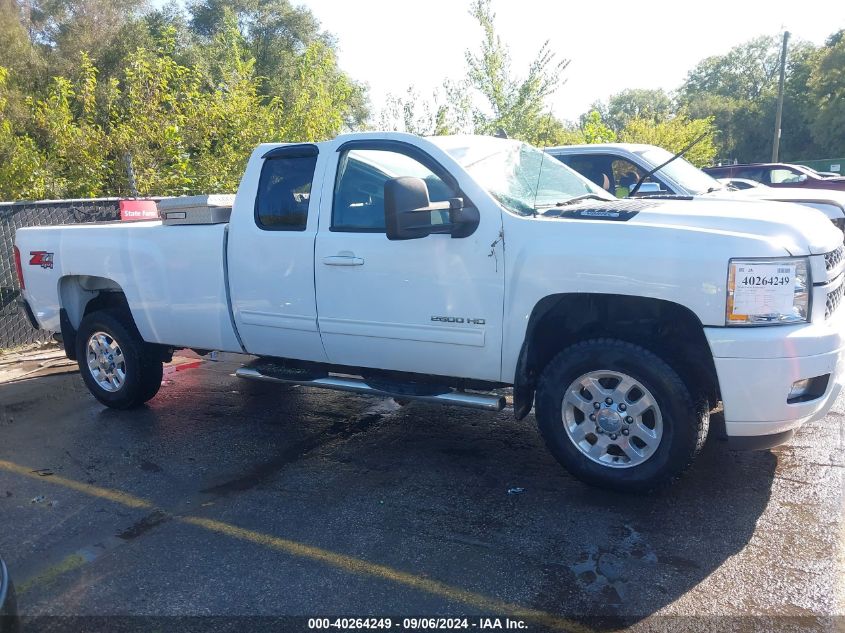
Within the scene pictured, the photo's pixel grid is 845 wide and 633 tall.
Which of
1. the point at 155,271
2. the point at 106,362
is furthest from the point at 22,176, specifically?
the point at 155,271

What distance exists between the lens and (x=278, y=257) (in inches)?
209

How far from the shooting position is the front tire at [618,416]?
4.07 meters

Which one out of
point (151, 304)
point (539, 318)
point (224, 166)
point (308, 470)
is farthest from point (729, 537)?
point (224, 166)

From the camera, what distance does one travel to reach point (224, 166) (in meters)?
12.7

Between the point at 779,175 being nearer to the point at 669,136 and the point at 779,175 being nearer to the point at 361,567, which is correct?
the point at 669,136

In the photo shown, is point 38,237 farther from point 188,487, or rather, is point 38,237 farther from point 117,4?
point 117,4

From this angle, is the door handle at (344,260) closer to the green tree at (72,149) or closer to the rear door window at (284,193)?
the rear door window at (284,193)

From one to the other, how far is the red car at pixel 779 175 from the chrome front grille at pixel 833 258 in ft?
43.4

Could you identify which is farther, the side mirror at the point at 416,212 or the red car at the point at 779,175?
the red car at the point at 779,175

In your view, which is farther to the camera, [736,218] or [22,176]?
[22,176]

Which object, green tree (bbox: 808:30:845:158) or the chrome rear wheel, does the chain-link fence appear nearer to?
the chrome rear wheel

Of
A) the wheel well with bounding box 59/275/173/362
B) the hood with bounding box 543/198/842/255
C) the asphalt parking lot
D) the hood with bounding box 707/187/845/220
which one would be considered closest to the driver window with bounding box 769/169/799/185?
the hood with bounding box 707/187/845/220

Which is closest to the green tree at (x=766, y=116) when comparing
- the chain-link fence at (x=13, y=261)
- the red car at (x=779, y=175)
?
the red car at (x=779, y=175)

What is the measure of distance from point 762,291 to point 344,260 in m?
2.56
